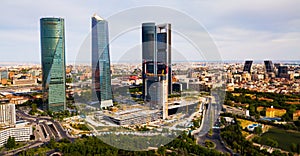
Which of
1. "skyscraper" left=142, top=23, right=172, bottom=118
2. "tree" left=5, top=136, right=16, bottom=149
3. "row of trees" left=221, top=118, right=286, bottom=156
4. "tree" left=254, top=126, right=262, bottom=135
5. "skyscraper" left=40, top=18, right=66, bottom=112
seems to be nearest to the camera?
"row of trees" left=221, top=118, right=286, bottom=156

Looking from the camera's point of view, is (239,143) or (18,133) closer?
(239,143)

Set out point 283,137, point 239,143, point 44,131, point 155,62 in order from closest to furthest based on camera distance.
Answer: point 239,143 < point 283,137 < point 44,131 < point 155,62

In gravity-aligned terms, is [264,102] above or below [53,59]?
below

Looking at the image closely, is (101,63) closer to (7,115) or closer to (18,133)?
(7,115)

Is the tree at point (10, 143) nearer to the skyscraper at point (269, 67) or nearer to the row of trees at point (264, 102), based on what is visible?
the row of trees at point (264, 102)

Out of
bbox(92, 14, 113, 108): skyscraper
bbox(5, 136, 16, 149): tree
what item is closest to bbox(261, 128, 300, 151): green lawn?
bbox(92, 14, 113, 108): skyscraper

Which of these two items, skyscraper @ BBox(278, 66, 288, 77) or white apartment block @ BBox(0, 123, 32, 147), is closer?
white apartment block @ BBox(0, 123, 32, 147)

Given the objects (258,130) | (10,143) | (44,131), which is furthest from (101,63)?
(258,130)

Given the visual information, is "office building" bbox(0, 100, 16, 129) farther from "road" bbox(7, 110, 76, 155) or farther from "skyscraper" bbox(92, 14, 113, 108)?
"skyscraper" bbox(92, 14, 113, 108)
